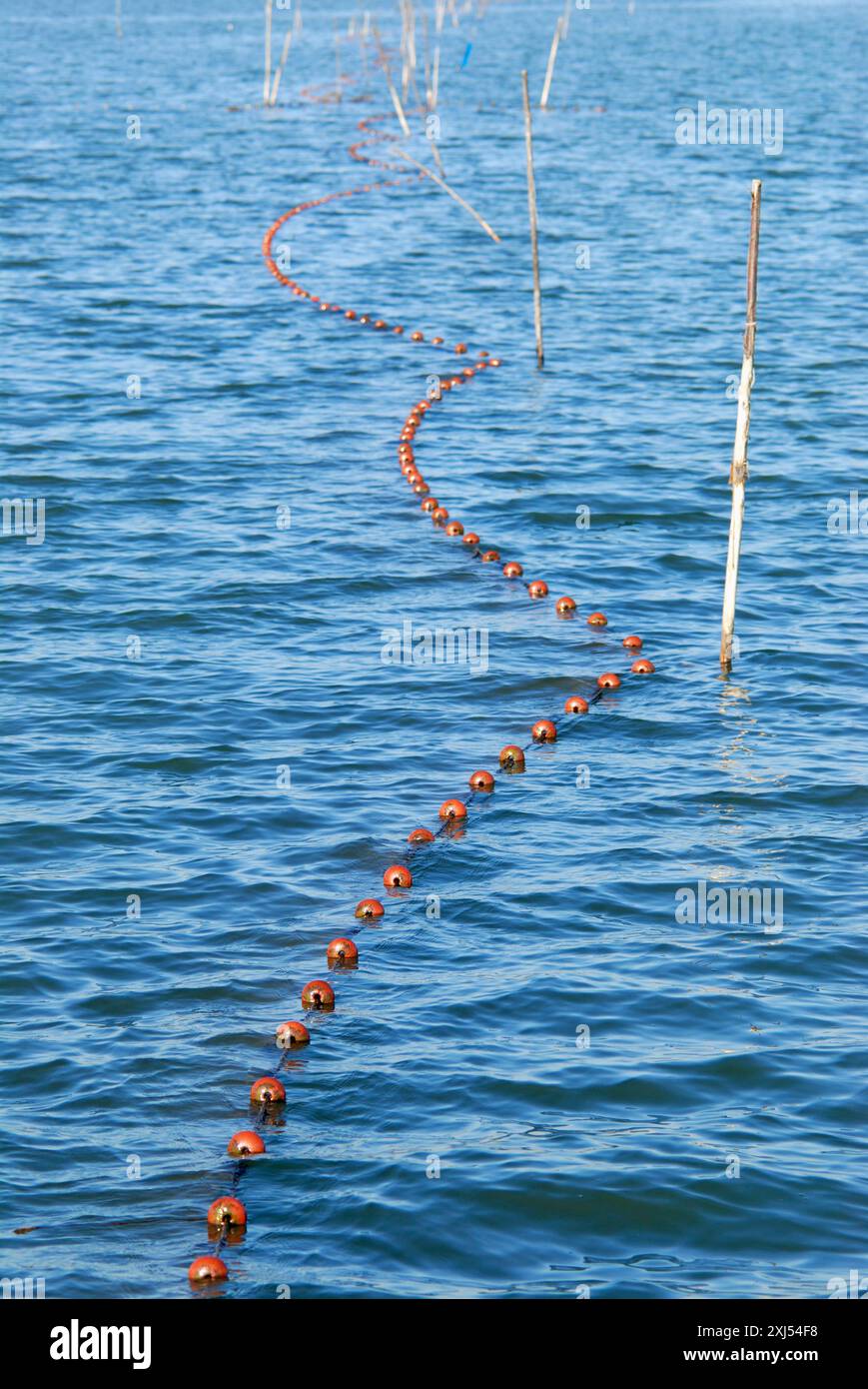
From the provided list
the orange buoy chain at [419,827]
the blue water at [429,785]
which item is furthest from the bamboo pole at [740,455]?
the orange buoy chain at [419,827]

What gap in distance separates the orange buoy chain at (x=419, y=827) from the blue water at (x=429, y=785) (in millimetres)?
151

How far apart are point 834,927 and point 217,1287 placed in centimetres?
670

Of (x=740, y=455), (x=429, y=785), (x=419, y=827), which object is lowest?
(x=419, y=827)

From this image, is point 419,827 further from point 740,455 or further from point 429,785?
point 740,455

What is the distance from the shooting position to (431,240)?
153 feet

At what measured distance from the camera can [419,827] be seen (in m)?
17.0

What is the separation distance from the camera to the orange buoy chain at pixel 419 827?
11.3 m

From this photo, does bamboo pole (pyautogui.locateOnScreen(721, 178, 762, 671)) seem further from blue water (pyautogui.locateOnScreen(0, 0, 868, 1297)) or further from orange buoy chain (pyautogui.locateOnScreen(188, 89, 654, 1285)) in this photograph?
orange buoy chain (pyautogui.locateOnScreen(188, 89, 654, 1285))

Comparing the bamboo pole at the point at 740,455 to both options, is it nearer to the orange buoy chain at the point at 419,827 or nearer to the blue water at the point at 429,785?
the blue water at the point at 429,785

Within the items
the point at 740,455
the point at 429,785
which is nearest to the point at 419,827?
the point at 429,785

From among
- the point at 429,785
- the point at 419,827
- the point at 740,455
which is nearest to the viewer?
the point at 419,827

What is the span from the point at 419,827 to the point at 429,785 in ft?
3.26

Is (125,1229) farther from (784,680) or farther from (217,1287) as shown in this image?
(784,680)
